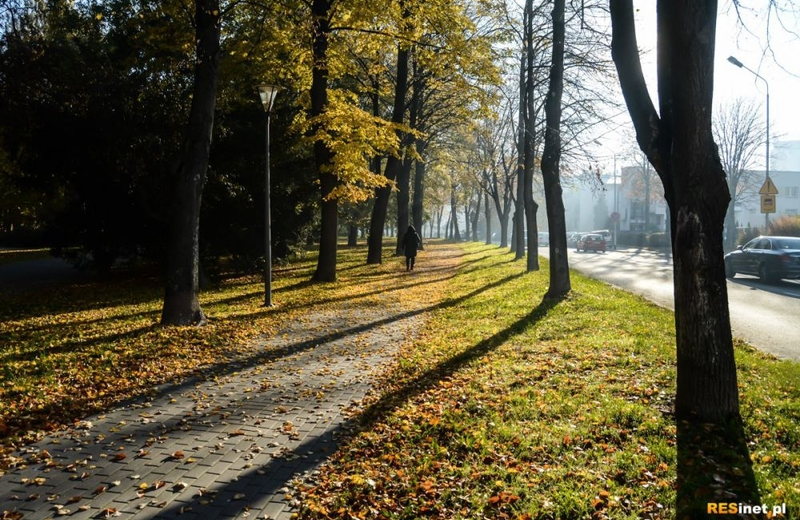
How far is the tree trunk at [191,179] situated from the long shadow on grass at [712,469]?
846cm

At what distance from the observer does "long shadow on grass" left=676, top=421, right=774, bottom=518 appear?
3824 millimetres

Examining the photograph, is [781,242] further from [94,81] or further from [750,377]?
[94,81]

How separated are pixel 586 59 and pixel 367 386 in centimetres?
1144

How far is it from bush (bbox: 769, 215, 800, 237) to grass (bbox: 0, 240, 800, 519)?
2267cm

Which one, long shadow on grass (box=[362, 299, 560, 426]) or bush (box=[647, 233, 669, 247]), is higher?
bush (box=[647, 233, 669, 247])

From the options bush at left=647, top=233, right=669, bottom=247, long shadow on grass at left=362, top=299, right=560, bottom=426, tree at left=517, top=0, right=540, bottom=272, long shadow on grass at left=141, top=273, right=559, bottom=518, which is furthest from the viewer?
bush at left=647, top=233, right=669, bottom=247

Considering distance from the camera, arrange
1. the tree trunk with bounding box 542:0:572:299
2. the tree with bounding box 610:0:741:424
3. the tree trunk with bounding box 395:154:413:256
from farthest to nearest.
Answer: the tree trunk with bounding box 395:154:413:256 → the tree trunk with bounding box 542:0:572:299 → the tree with bounding box 610:0:741:424

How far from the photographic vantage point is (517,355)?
27.7 ft

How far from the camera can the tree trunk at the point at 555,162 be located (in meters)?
13.9

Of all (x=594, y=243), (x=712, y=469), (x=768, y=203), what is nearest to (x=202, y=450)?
(x=712, y=469)

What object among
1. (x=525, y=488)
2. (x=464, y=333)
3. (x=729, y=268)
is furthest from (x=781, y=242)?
(x=525, y=488)

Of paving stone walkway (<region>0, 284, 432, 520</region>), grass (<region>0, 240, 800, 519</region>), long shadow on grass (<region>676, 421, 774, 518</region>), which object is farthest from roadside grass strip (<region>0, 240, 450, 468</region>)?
long shadow on grass (<region>676, 421, 774, 518</region>)

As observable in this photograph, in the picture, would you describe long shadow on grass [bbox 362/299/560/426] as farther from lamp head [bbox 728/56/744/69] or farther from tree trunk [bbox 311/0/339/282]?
tree trunk [bbox 311/0/339/282]

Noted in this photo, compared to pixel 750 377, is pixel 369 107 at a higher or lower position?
higher
